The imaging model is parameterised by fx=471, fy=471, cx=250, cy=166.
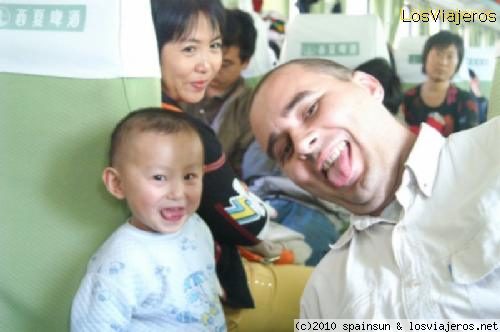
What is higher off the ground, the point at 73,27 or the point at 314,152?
the point at 73,27

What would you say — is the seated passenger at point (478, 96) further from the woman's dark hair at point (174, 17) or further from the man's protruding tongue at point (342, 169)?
the man's protruding tongue at point (342, 169)

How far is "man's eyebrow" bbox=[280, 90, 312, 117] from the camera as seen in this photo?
35.0 inches

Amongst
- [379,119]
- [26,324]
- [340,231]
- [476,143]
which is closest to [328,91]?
[379,119]

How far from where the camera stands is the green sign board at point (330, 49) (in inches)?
96.1

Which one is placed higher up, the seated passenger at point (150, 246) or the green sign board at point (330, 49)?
the green sign board at point (330, 49)

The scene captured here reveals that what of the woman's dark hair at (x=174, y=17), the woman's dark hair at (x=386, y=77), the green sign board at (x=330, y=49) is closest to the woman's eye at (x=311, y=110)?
the woman's dark hair at (x=174, y=17)

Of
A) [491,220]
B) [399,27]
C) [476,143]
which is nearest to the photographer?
[491,220]

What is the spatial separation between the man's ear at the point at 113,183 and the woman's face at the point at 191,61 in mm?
450

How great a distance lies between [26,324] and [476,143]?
945 mm

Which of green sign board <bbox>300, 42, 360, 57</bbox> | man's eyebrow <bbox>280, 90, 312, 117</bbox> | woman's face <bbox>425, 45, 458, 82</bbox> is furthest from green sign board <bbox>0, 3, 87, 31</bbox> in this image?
woman's face <bbox>425, 45, 458, 82</bbox>

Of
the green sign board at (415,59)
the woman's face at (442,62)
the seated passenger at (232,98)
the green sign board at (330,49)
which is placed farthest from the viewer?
the green sign board at (415,59)

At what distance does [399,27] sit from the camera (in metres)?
3.70

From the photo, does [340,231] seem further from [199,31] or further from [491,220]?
[491,220]

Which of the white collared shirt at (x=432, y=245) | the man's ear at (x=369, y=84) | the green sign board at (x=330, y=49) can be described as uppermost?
the man's ear at (x=369, y=84)
